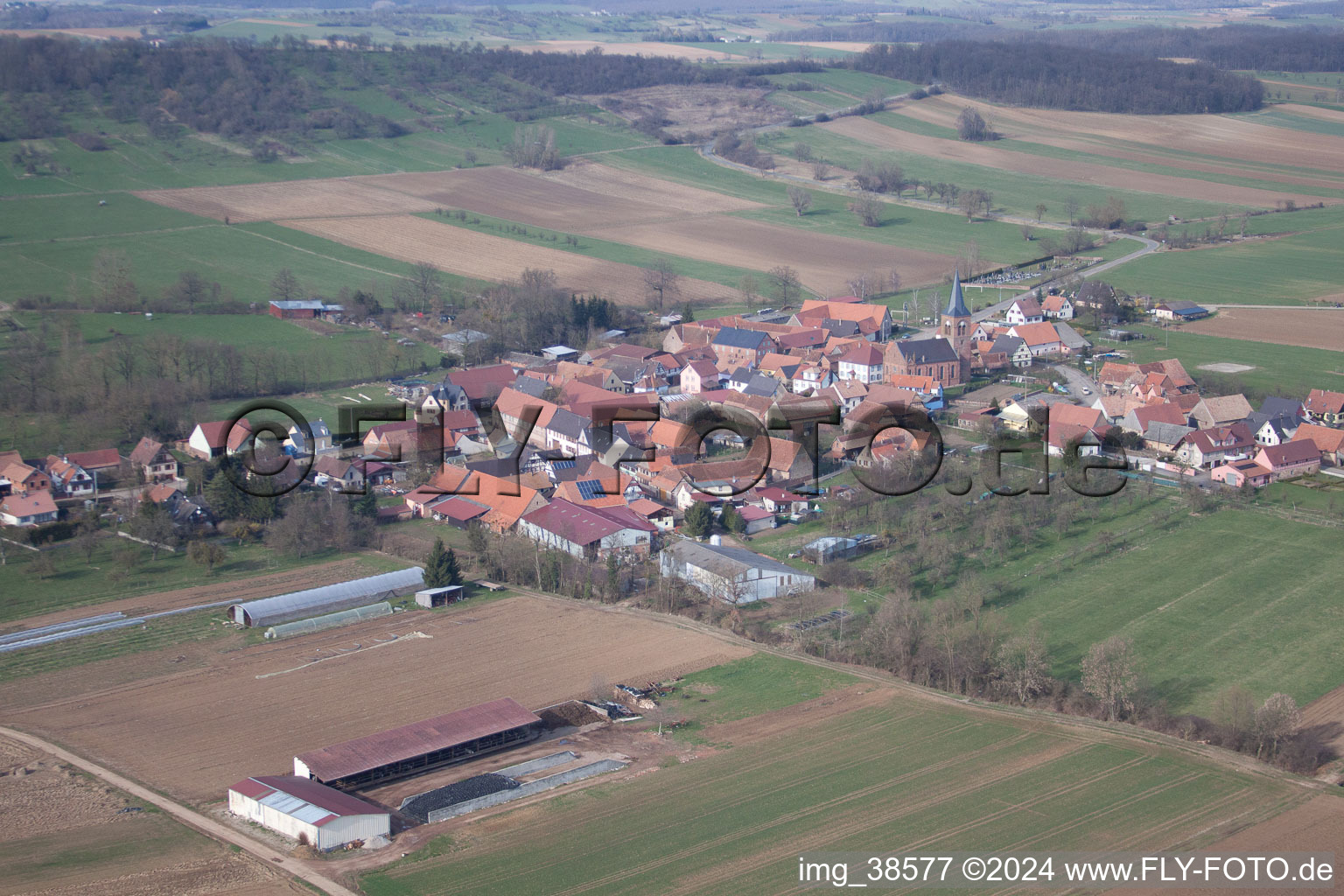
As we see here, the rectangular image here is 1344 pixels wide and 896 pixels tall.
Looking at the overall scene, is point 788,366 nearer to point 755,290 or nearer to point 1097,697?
point 755,290

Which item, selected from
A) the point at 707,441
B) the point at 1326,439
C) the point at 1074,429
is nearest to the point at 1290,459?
the point at 1326,439

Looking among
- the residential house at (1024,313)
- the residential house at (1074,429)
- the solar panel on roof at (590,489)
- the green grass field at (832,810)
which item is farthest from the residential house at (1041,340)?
the green grass field at (832,810)

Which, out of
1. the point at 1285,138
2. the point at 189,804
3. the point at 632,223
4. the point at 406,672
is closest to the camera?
the point at 189,804

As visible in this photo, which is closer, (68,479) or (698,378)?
(68,479)

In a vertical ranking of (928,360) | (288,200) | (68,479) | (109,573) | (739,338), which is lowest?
(109,573)

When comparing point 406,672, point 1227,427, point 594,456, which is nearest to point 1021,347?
point 1227,427

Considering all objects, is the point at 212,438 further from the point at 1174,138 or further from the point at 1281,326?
the point at 1174,138
